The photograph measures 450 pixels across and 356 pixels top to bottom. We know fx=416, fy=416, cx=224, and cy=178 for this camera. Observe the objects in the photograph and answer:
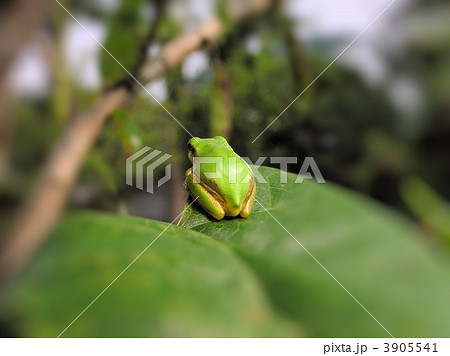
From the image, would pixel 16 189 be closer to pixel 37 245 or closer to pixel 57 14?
pixel 37 245

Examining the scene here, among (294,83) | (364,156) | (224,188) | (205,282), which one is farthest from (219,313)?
(364,156)

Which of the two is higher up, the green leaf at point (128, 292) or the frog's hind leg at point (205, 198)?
the green leaf at point (128, 292)

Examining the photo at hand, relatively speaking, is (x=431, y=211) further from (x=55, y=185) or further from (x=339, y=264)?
(x=55, y=185)

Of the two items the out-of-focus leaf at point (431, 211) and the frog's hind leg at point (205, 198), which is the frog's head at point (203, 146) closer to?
the frog's hind leg at point (205, 198)

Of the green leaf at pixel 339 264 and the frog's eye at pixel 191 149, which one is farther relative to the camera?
the frog's eye at pixel 191 149

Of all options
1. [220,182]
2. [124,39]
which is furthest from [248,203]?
[124,39]

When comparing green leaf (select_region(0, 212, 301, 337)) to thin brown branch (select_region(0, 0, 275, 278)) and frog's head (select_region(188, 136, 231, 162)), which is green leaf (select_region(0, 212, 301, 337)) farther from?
frog's head (select_region(188, 136, 231, 162))

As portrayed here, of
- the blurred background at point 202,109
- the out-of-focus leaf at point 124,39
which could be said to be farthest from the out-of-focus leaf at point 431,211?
the out-of-focus leaf at point 124,39

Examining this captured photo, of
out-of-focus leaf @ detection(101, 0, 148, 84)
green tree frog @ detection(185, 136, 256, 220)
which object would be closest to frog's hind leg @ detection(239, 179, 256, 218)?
green tree frog @ detection(185, 136, 256, 220)
